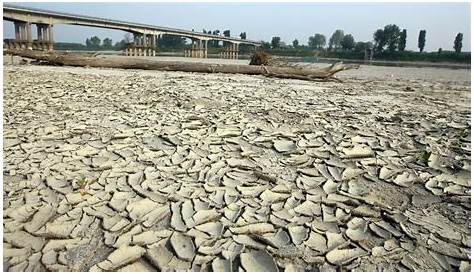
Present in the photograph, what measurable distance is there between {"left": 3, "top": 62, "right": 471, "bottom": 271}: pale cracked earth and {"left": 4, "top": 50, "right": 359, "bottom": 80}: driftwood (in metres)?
5.78

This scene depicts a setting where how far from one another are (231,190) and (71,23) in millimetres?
→ 37266

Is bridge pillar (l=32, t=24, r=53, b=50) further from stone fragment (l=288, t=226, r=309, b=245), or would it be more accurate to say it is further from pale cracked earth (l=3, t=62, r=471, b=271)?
stone fragment (l=288, t=226, r=309, b=245)

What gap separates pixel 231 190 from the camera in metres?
2.60

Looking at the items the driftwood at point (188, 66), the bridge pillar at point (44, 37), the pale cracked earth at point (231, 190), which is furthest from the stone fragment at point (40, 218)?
the bridge pillar at point (44, 37)

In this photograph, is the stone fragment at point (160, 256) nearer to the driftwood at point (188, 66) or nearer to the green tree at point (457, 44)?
the driftwood at point (188, 66)

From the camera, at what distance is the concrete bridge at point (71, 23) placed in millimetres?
28008

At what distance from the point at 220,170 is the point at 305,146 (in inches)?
39.5

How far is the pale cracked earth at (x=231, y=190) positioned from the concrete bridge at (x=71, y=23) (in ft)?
72.7

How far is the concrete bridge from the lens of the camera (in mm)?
28008

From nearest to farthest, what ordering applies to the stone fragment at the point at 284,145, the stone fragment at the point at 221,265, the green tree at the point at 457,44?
the stone fragment at the point at 221,265 < the stone fragment at the point at 284,145 < the green tree at the point at 457,44

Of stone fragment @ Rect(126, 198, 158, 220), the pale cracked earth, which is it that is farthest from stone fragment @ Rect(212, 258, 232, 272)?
stone fragment @ Rect(126, 198, 158, 220)

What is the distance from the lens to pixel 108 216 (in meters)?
2.22

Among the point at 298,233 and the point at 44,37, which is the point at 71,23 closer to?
the point at 44,37

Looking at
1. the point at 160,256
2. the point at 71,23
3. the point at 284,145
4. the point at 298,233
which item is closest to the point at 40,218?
the point at 160,256
